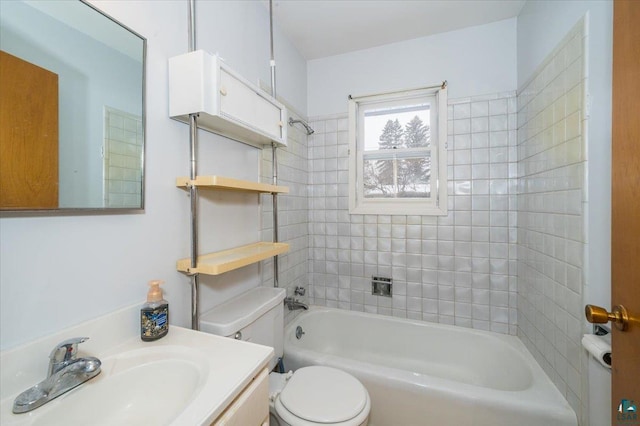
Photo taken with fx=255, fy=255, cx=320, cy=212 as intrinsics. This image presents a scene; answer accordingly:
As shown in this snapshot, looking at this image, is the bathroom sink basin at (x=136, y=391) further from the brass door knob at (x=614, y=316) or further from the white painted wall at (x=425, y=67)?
the white painted wall at (x=425, y=67)

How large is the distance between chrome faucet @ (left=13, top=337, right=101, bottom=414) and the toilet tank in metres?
0.43

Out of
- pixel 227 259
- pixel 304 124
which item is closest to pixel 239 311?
pixel 227 259

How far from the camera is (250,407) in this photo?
0.68 metres

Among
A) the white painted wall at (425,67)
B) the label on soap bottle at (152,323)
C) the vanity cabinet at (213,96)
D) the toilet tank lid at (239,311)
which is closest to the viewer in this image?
the label on soap bottle at (152,323)

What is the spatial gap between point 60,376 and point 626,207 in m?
1.39

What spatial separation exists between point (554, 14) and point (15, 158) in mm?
2156

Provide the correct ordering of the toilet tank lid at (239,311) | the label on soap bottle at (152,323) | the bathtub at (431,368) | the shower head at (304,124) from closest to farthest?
the label on soap bottle at (152,323)
the toilet tank lid at (239,311)
the bathtub at (431,368)
the shower head at (304,124)

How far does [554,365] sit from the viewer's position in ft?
4.14

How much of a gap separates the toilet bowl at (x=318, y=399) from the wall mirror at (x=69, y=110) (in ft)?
3.22

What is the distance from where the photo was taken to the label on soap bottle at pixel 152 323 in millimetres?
810

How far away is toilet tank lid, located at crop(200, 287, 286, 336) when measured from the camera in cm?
103

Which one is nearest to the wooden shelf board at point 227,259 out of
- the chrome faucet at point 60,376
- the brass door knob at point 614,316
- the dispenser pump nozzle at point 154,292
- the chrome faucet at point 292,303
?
the dispenser pump nozzle at point 154,292

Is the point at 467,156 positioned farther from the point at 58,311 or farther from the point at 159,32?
the point at 58,311

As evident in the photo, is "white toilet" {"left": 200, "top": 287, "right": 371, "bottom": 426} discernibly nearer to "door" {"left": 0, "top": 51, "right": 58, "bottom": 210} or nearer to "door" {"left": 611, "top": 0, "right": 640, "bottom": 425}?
"door" {"left": 0, "top": 51, "right": 58, "bottom": 210}
